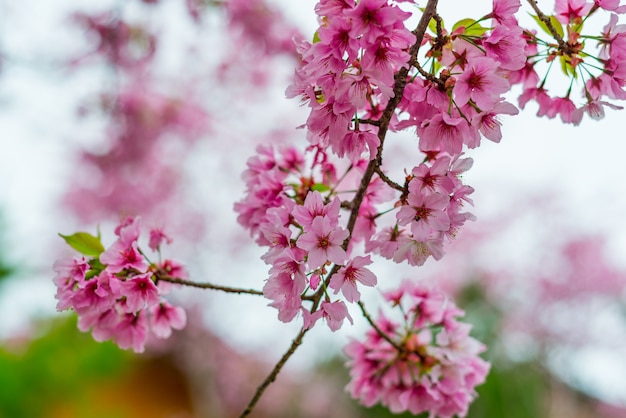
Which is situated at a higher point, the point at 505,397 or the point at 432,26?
the point at 505,397

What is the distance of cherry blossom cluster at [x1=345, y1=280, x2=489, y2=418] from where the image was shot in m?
1.08

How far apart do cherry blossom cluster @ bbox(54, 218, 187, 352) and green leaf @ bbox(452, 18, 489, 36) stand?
57 cm

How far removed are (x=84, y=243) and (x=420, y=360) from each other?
2.01ft

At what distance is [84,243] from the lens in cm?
98

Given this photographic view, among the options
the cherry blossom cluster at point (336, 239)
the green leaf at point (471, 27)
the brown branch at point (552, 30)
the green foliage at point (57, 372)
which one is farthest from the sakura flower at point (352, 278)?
the green foliage at point (57, 372)

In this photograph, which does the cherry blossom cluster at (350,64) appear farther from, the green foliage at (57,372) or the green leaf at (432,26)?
the green foliage at (57,372)

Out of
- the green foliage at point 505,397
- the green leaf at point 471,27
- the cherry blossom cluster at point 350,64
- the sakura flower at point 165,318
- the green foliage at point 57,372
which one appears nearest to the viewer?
the cherry blossom cluster at point 350,64

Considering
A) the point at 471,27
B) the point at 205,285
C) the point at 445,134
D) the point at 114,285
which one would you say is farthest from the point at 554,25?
the point at 114,285

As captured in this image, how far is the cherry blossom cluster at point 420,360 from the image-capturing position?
3.53 ft

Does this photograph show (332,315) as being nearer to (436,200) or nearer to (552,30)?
(436,200)

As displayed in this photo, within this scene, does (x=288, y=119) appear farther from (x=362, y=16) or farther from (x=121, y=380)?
(x=362, y=16)

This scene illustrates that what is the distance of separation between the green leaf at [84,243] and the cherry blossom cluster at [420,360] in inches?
18.9

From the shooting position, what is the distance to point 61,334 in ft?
19.3

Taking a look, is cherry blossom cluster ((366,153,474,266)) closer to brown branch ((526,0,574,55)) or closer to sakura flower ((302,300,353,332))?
sakura flower ((302,300,353,332))
